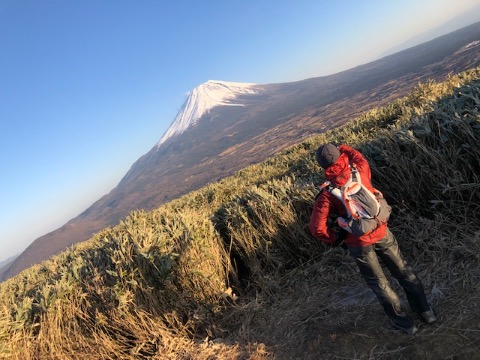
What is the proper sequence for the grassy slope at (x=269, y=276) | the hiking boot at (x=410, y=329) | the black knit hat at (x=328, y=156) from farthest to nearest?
the grassy slope at (x=269, y=276) < the black knit hat at (x=328, y=156) < the hiking boot at (x=410, y=329)

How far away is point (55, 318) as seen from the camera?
14.2ft

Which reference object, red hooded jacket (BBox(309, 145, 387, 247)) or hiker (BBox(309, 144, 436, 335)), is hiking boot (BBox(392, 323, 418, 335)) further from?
red hooded jacket (BBox(309, 145, 387, 247))

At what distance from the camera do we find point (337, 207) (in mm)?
3344

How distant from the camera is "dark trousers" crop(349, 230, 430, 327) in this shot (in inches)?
123

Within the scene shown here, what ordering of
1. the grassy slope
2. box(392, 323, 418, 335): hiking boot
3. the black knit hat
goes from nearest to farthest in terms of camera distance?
box(392, 323, 418, 335): hiking boot → the black knit hat → the grassy slope

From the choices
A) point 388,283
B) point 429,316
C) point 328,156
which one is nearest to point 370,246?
point 388,283

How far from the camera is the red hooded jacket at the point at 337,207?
319cm

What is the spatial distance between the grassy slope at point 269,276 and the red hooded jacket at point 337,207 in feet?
2.88

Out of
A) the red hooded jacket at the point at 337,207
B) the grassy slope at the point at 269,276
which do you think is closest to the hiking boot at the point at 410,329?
the grassy slope at the point at 269,276

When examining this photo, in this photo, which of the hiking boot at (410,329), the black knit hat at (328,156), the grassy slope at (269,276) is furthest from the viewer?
the grassy slope at (269,276)

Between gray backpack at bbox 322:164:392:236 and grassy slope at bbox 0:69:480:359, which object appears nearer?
gray backpack at bbox 322:164:392:236

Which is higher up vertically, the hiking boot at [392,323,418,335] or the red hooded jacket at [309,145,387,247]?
the red hooded jacket at [309,145,387,247]

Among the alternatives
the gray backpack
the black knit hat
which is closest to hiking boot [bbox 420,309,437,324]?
the gray backpack

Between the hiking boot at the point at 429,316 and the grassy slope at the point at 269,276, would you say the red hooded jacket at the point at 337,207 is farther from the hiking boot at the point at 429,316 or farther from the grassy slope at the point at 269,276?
the grassy slope at the point at 269,276
